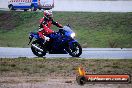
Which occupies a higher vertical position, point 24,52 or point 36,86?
point 36,86

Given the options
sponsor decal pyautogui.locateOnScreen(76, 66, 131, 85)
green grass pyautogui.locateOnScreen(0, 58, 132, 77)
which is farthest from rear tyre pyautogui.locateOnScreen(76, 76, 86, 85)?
green grass pyautogui.locateOnScreen(0, 58, 132, 77)

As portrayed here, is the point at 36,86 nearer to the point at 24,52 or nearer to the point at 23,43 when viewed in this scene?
the point at 24,52

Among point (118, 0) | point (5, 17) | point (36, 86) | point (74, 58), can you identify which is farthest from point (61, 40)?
point (118, 0)

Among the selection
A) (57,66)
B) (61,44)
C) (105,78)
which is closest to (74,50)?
(61,44)

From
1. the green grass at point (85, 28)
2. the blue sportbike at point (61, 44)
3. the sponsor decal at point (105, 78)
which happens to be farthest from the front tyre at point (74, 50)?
the sponsor decal at point (105, 78)

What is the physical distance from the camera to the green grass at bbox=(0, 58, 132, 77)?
12438 mm

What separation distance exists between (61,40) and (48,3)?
13.3 metres

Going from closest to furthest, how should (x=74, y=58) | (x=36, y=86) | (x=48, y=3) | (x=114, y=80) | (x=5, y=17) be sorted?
(x=114, y=80), (x=36, y=86), (x=74, y=58), (x=5, y=17), (x=48, y=3)

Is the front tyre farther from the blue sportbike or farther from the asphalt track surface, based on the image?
the asphalt track surface

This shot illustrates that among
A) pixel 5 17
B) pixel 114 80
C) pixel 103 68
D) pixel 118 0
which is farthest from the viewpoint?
pixel 118 0

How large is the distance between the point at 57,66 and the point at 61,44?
264 cm

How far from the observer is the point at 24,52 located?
17.6 m

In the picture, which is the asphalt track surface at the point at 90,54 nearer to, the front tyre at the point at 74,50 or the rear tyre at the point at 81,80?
the front tyre at the point at 74,50

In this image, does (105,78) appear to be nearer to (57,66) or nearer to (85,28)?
(57,66)
